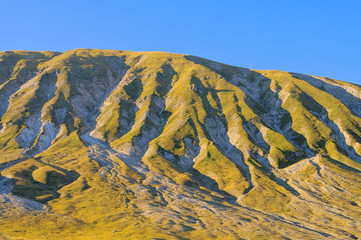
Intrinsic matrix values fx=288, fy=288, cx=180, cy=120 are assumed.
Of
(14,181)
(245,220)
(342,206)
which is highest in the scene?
(342,206)

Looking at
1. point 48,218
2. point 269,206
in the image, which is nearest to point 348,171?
point 269,206

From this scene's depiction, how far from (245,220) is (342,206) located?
64060 mm

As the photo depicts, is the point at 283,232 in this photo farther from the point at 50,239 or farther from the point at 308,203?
the point at 50,239

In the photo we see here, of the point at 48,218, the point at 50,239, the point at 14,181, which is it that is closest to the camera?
the point at 50,239

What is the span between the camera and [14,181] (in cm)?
15112

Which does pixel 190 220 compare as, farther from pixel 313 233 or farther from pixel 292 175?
pixel 292 175

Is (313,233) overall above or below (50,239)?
above

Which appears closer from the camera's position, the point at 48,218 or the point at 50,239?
the point at 50,239

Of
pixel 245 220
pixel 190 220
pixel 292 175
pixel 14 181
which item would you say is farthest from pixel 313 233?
pixel 14 181

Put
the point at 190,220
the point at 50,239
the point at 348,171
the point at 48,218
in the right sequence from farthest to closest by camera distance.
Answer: the point at 348,171 → the point at 190,220 → the point at 48,218 → the point at 50,239

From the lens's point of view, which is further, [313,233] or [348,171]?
[348,171]

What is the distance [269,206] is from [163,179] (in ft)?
213

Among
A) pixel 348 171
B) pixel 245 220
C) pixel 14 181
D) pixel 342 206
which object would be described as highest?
pixel 348 171

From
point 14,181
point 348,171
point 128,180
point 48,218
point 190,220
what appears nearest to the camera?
point 48,218
